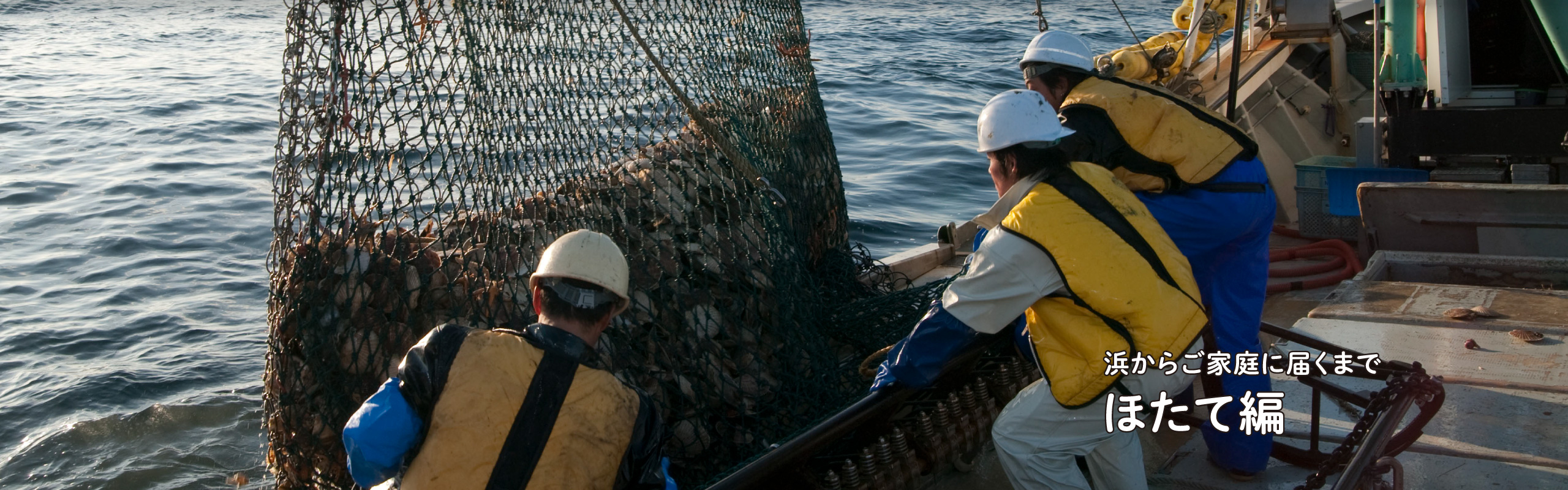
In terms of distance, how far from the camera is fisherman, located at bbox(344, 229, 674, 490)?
2.25 metres

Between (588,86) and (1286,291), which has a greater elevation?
(588,86)

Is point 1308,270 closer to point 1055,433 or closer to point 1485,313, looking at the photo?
point 1485,313

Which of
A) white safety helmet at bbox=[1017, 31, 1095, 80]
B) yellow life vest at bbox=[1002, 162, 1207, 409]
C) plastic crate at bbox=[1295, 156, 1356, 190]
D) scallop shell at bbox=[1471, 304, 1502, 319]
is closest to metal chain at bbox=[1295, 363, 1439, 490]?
yellow life vest at bbox=[1002, 162, 1207, 409]

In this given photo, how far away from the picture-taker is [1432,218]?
595 centimetres

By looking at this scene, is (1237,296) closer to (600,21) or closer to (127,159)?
(600,21)

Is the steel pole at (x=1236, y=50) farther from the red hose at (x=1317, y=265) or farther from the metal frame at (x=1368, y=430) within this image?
the red hose at (x=1317, y=265)

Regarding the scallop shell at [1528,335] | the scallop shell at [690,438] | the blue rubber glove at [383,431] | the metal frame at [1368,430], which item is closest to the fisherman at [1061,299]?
the metal frame at [1368,430]

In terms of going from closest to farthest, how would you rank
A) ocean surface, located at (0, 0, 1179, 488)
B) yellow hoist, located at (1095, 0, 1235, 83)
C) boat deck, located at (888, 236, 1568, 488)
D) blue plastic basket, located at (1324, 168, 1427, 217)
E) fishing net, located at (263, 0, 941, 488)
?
fishing net, located at (263, 0, 941, 488)
boat deck, located at (888, 236, 1568, 488)
ocean surface, located at (0, 0, 1179, 488)
blue plastic basket, located at (1324, 168, 1427, 217)
yellow hoist, located at (1095, 0, 1235, 83)

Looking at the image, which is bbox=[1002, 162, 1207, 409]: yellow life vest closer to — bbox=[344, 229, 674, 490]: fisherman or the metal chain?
the metal chain

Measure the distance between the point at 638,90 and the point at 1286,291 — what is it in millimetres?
3722

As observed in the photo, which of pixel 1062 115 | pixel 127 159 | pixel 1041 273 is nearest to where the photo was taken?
pixel 1041 273

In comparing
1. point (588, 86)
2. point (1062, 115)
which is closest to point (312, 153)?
point (588, 86)

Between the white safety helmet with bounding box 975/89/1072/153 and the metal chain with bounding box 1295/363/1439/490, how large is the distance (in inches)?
45.1

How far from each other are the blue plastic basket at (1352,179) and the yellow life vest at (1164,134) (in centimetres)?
349
